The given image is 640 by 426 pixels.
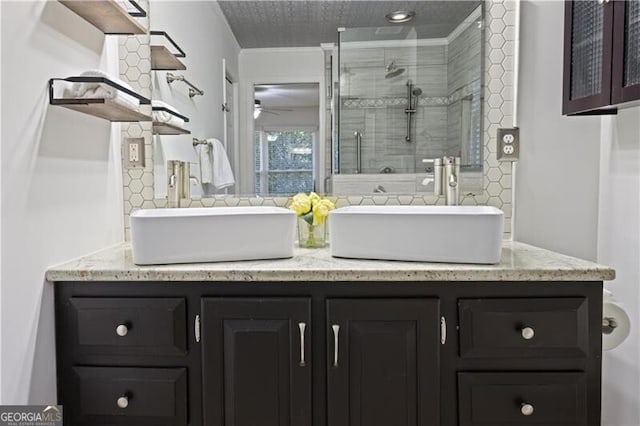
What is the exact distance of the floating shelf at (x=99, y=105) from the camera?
1293 millimetres

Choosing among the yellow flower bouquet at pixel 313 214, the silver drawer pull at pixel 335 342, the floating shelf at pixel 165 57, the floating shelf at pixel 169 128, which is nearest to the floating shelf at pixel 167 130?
the floating shelf at pixel 169 128

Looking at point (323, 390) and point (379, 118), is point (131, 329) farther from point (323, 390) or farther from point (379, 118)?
point (379, 118)

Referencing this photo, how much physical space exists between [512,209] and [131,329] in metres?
1.43

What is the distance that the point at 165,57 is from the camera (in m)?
1.81

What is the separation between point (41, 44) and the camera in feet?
4.13

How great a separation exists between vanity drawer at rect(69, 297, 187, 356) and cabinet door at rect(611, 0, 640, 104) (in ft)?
4.63

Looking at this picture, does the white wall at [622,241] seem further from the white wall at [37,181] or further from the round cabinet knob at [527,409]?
the white wall at [37,181]

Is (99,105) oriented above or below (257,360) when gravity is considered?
above

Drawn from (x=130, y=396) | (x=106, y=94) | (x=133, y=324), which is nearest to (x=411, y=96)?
(x=106, y=94)

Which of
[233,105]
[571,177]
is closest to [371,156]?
[233,105]

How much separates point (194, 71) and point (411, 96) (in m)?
0.88

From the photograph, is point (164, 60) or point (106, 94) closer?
point (106, 94)

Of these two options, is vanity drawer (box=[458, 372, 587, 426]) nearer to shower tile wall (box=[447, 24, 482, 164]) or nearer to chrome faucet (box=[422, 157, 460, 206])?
chrome faucet (box=[422, 157, 460, 206])

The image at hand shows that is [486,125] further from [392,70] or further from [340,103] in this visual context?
[340,103]
